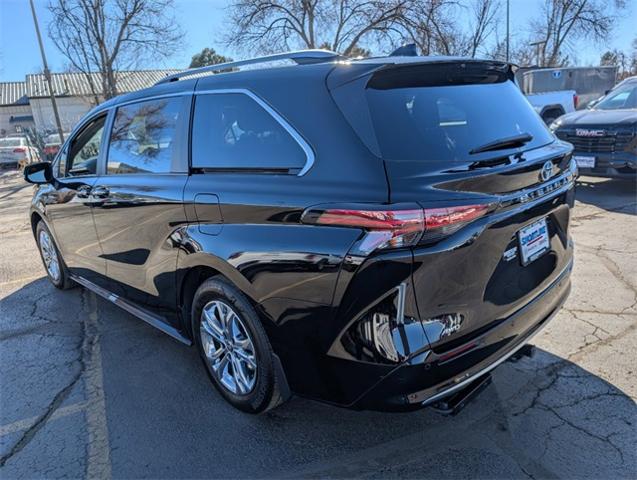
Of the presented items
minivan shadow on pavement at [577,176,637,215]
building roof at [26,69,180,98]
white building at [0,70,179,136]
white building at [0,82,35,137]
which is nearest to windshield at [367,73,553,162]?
minivan shadow on pavement at [577,176,637,215]

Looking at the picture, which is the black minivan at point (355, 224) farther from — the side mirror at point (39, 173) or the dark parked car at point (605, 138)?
Answer: the dark parked car at point (605, 138)

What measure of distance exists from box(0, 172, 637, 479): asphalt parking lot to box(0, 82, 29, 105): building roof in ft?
200

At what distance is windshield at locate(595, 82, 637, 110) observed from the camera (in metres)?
8.73

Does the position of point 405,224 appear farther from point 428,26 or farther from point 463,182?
point 428,26

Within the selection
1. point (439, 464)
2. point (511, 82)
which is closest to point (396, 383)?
point (439, 464)

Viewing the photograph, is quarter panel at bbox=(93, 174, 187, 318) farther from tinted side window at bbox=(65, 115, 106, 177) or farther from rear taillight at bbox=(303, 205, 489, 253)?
rear taillight at bbox=(303, 205, 489, 253)

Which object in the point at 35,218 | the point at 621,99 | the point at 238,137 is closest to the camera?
the point at 238,137

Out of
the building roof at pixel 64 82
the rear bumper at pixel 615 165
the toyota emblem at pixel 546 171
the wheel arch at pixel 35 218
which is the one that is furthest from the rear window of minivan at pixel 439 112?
the building roof at pixel 64 82

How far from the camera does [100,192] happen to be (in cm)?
380

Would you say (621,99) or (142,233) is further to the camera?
(621,99)

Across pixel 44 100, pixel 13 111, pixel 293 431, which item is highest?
pixel 44 100

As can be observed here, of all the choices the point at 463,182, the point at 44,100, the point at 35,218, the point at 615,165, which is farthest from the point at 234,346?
the point at 44,100

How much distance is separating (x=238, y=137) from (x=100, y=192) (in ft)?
5.41

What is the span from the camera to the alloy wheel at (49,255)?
5.13 meters
